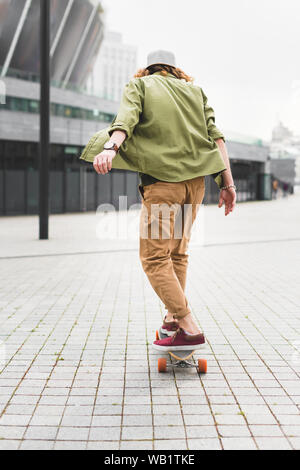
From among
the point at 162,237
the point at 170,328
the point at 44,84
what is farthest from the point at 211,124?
the point at 44,84

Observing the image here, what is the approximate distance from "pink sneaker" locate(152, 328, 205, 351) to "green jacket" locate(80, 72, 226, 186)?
1030mm

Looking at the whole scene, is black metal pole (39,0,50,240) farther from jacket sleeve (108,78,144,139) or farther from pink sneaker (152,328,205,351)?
pink sneaker (152,328,205,351)

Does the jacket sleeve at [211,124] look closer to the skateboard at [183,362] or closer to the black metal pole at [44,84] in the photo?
the skateboard at [183,362]

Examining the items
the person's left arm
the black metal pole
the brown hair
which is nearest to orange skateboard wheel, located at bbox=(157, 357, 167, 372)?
the person's left arm

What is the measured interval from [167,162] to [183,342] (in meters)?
1.19

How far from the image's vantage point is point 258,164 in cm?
4103

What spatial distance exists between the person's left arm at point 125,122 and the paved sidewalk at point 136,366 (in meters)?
1.33

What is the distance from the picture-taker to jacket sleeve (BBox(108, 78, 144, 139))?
3064mm

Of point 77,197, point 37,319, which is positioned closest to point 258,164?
point 77,197

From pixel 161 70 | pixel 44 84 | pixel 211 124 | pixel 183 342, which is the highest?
pixel 44 84

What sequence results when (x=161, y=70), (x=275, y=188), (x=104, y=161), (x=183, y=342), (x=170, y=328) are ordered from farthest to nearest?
(x=275, y=188) → (x=170, y=328) → (x=161, y=70) → (x=183, y=342) → (x=104, y=161)

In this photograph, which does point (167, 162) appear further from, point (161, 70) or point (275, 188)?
point (275, 188)

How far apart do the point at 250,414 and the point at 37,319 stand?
8.65ft

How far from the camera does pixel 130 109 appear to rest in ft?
10.3
